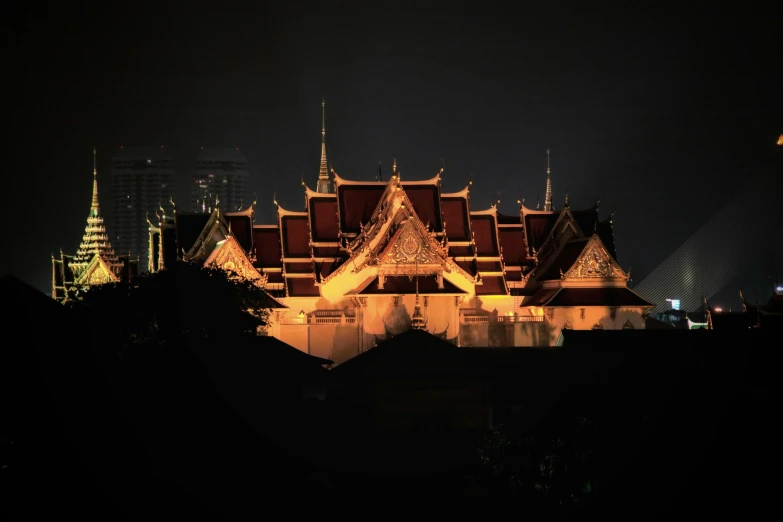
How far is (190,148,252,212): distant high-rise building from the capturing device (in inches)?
5428

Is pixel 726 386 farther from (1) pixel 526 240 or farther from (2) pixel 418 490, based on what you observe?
(1) pixel 526 240

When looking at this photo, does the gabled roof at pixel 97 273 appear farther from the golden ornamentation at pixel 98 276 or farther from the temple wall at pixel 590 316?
the temple wall at pixel 590 316

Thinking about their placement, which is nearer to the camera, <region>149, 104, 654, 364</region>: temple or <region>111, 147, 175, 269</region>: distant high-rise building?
<region>149, 104, 654, 364</region>: temple

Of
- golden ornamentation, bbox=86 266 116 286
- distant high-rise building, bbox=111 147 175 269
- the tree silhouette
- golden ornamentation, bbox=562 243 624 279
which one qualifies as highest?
distant high-rise building, bbox=111 147 175 269

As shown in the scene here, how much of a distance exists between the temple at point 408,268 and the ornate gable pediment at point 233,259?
4cm

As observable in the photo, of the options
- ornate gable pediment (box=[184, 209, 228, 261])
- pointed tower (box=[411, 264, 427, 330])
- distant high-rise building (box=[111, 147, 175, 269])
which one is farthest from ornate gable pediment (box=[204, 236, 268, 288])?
distant high-rise building (box=[111, 147, 175, 269])

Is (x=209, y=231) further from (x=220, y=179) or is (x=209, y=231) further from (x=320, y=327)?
(x=220, y=179)

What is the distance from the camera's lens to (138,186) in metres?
Answer: 137

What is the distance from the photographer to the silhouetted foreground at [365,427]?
2294 centimetres

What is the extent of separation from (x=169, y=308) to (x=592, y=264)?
50.9ft

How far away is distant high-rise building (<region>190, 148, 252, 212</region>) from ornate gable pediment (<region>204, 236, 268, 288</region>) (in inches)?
3610

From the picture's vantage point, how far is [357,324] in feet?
146

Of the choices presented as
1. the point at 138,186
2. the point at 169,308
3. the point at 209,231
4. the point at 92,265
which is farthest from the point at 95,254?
the point at 138,186

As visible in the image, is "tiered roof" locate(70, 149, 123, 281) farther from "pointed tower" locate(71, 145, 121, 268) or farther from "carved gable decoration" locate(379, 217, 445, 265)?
"carved gable decoration" locate(379, 217, 445, 265)
